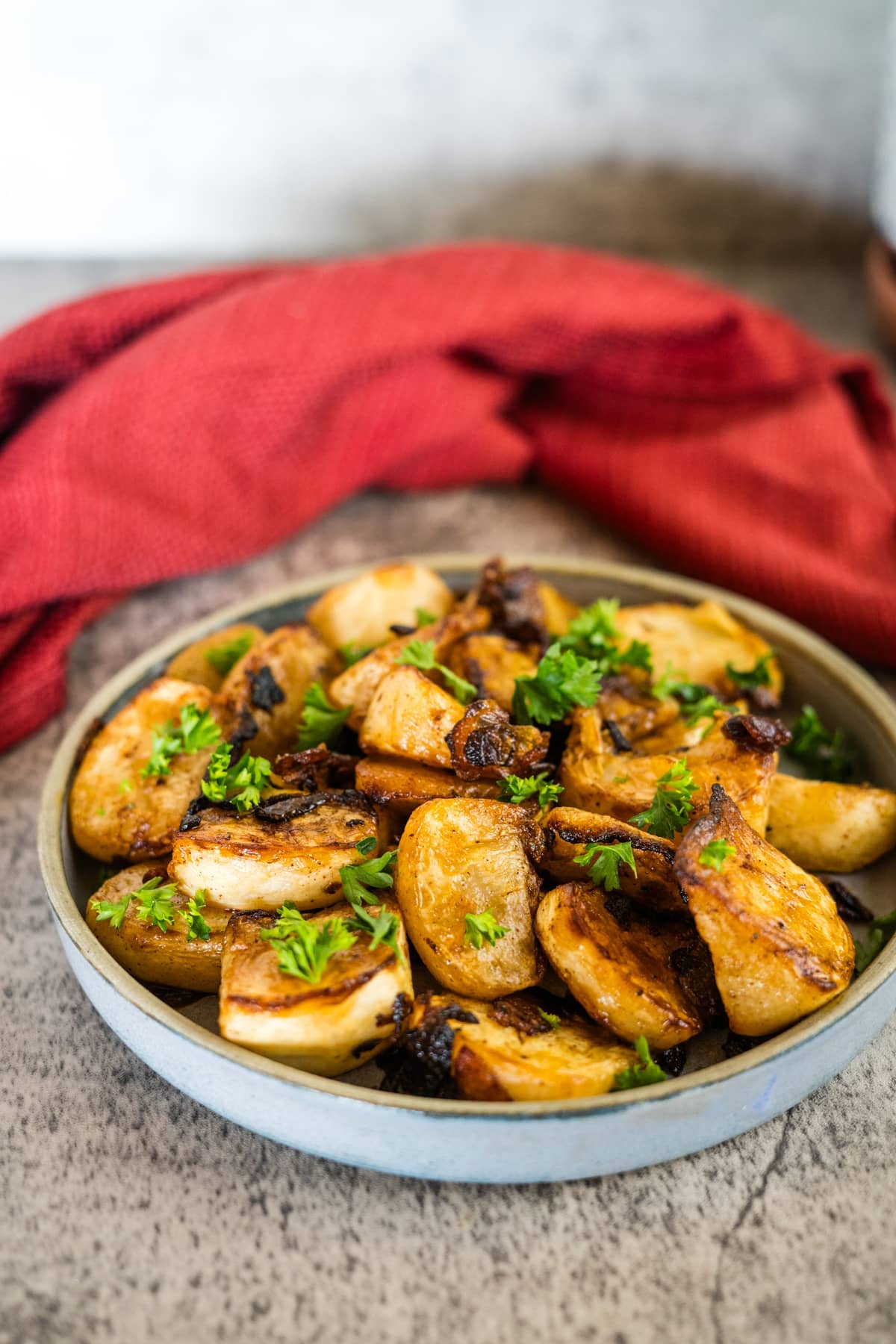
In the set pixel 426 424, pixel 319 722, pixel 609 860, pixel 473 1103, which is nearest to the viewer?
pixel 473 1103

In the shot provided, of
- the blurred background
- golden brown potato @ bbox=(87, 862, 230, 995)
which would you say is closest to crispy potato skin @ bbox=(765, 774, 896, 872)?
golden brown potato @ bbox=(87, 862, 230, 995)

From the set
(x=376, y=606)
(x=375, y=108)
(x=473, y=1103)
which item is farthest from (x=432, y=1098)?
(x=375, y=108)

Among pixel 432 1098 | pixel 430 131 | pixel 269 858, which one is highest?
pixel 430 131

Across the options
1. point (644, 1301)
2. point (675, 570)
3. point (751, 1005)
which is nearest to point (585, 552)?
point (675, 570)

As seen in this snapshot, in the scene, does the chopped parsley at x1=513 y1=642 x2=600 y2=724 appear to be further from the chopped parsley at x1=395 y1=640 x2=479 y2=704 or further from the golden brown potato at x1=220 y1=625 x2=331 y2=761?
the golden brown potato at x1=220 y1=625 x2=331 y2=761

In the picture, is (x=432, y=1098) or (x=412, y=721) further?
A: (x=412, y=721)

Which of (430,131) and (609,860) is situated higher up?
(430,131)

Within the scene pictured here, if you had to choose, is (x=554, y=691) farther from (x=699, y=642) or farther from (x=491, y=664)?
(x=699, y=642)

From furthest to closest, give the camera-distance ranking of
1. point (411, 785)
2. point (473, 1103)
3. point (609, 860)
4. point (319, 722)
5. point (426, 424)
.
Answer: point (426, 424), point (319, 722), point (411, 785), point (609, 860), point (473, 1103)

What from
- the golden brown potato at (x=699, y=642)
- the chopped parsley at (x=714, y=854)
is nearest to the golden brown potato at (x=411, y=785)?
the chopped parsley at (x=714, y=854)
